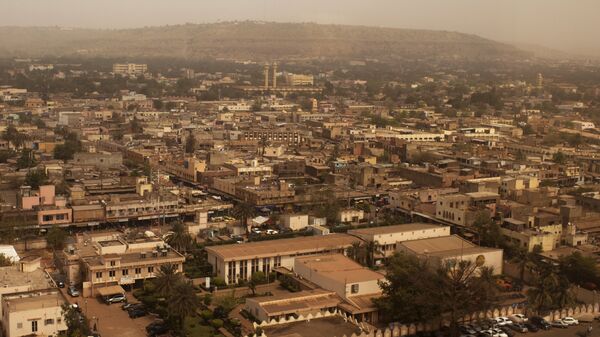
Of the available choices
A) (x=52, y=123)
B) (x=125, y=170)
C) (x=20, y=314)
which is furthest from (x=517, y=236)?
(x=52, y=123)

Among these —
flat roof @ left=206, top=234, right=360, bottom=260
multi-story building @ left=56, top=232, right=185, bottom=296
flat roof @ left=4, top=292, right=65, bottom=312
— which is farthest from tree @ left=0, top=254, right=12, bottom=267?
flat roof @ left=206, top=234, right=360, bottom=260

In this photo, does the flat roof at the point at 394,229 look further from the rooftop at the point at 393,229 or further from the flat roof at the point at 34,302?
the flat roof at the point at 34,302

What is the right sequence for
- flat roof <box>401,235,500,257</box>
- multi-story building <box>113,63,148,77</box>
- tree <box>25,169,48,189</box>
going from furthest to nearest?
multi-story building <box>113,63,148,77</box>
tree <box>25,169,48,189</box>
flat roof <box>401,235,500,257</box>

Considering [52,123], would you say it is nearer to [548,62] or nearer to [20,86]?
[20,86]

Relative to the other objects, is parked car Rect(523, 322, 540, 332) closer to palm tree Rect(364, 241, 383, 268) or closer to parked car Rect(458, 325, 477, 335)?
parked car Rect(458, 325, 477, 335)

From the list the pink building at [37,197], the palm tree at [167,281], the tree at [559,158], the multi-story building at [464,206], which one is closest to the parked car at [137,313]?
the palm tree at [167,281]

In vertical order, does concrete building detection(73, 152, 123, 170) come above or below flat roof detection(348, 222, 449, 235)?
below

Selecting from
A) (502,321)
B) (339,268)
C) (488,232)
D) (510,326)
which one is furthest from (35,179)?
(510,326)
